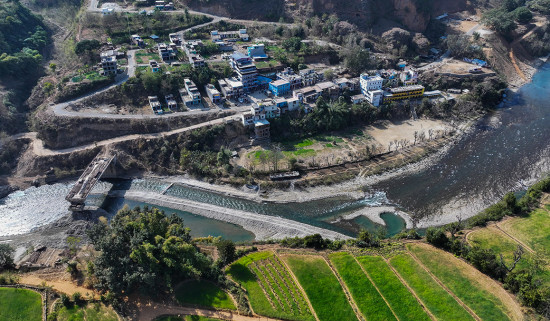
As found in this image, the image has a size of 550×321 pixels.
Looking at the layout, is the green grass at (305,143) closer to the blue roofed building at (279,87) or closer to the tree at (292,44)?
the blue roofed building at (279,87)

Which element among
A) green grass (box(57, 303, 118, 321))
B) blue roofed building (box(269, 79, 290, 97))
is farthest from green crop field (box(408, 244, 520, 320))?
blue roofed building (box(269, 79, 290, 97))

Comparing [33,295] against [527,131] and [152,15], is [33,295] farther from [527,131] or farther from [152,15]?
[527,131]

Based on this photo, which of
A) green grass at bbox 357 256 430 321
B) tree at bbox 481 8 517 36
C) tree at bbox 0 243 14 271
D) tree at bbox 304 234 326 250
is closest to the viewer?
green grass at bbox 357 256 430 321

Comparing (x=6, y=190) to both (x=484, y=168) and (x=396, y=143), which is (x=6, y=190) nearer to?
(x=396, y=143)

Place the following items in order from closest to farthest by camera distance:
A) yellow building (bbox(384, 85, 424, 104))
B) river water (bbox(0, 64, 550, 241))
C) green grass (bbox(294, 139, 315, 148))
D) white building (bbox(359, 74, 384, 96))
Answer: river water (bbox(0, 64, 550, 241)), green grass (bbox(294, 139, 315, 148)), white building (bbox(359, 74, 384, 96)), yellow building (bbox(384, 85, 424, 104))

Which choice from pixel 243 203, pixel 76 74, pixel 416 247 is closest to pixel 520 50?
pixel 416 247

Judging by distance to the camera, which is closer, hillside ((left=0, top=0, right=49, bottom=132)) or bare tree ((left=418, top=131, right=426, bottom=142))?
hillside ((left=0, top=0, right=49, bottom=132))

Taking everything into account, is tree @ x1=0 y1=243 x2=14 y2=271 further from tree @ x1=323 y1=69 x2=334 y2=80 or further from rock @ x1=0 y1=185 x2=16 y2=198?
tree @ x1=323 y1=69 x2=334 y2=80

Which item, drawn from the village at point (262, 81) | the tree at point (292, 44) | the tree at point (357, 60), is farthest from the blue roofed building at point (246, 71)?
the tree at point (357, 60)
